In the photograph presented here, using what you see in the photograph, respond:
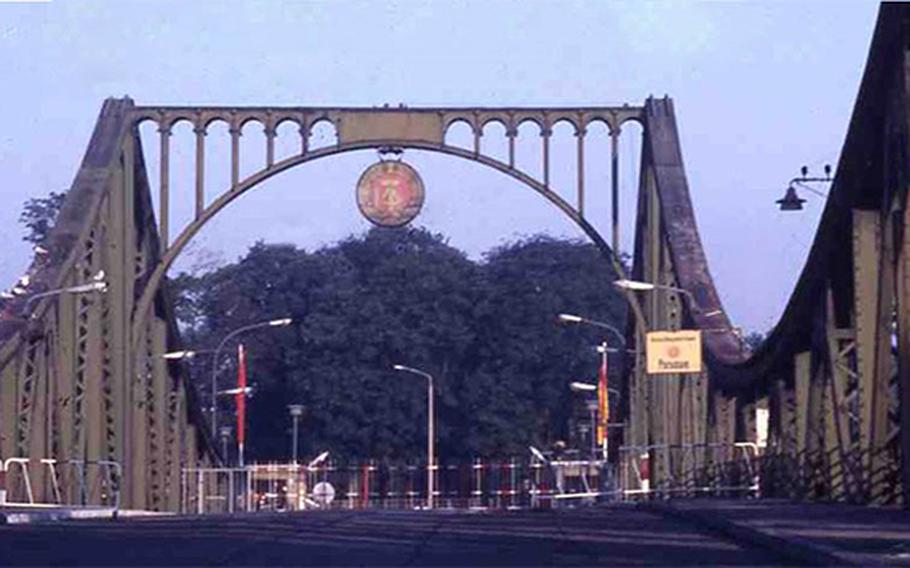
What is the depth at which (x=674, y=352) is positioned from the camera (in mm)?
51250

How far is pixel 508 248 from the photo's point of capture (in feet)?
383

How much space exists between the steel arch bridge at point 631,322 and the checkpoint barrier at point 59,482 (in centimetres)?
11

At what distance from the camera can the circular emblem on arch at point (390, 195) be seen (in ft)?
162

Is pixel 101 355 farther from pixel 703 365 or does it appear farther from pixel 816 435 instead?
pixel 816 435

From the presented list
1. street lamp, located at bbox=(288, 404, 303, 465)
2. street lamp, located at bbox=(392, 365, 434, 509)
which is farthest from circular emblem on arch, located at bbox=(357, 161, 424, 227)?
street lamp, located at bbox=(288, 404, 303, 465)

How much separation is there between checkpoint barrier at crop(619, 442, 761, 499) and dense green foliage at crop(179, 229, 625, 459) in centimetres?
2938

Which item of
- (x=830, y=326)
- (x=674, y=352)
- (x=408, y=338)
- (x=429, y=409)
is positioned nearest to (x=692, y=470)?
(x=674, y=352)

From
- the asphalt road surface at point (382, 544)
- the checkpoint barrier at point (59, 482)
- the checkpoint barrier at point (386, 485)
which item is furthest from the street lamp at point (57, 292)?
the checkpoint barrier at point (386, 485)

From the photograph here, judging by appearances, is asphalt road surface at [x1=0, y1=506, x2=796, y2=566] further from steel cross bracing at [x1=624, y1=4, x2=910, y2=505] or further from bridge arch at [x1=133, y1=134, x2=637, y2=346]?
bridge arch at [x1=133, y1=134, x2=637, y2=346]

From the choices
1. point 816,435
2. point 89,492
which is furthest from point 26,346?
point 816,435

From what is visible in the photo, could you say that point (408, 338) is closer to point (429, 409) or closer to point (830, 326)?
point (429, 409)

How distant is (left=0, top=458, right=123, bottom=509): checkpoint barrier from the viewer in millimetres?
43344

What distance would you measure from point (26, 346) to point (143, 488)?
1286 cm

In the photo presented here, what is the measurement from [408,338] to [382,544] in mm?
77683
